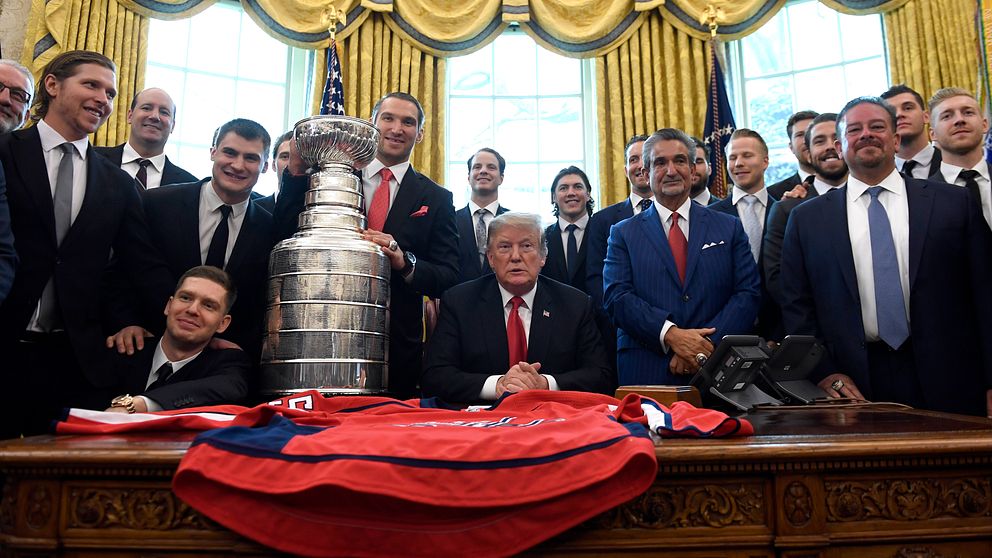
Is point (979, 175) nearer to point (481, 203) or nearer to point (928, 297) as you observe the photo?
point (928, 297)

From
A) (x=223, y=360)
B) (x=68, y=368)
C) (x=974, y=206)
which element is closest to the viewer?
(x=223, y=360)

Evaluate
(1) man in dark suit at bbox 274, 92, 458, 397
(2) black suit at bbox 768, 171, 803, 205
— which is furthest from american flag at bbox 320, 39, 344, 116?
(2) black suit at bbox 768, 171, 803, 205

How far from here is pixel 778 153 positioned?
6367 mm

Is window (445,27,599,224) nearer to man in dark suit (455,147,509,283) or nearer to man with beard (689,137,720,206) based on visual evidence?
man in dark suit (455,147,509,283)

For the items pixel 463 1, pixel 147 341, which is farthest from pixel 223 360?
pixel 463 1

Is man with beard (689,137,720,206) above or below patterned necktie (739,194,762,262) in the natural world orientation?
above

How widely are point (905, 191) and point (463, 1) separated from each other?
4523mm

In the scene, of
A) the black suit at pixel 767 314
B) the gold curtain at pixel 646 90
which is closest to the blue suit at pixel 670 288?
the black suit at pixel 767 314

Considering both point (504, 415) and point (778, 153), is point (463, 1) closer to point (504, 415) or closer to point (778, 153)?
point (778, 153)

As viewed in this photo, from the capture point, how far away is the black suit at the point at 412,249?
261 centimetres

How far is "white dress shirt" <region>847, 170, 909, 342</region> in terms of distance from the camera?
252 centimetres

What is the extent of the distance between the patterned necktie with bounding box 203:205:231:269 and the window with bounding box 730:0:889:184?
16.4ft

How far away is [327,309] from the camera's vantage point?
Answer: 2111 mm

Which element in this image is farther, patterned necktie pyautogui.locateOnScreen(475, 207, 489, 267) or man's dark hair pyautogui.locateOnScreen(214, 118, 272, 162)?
patterned necktie pyautogui.locateOnScreen(475, 207, 489, 267)
